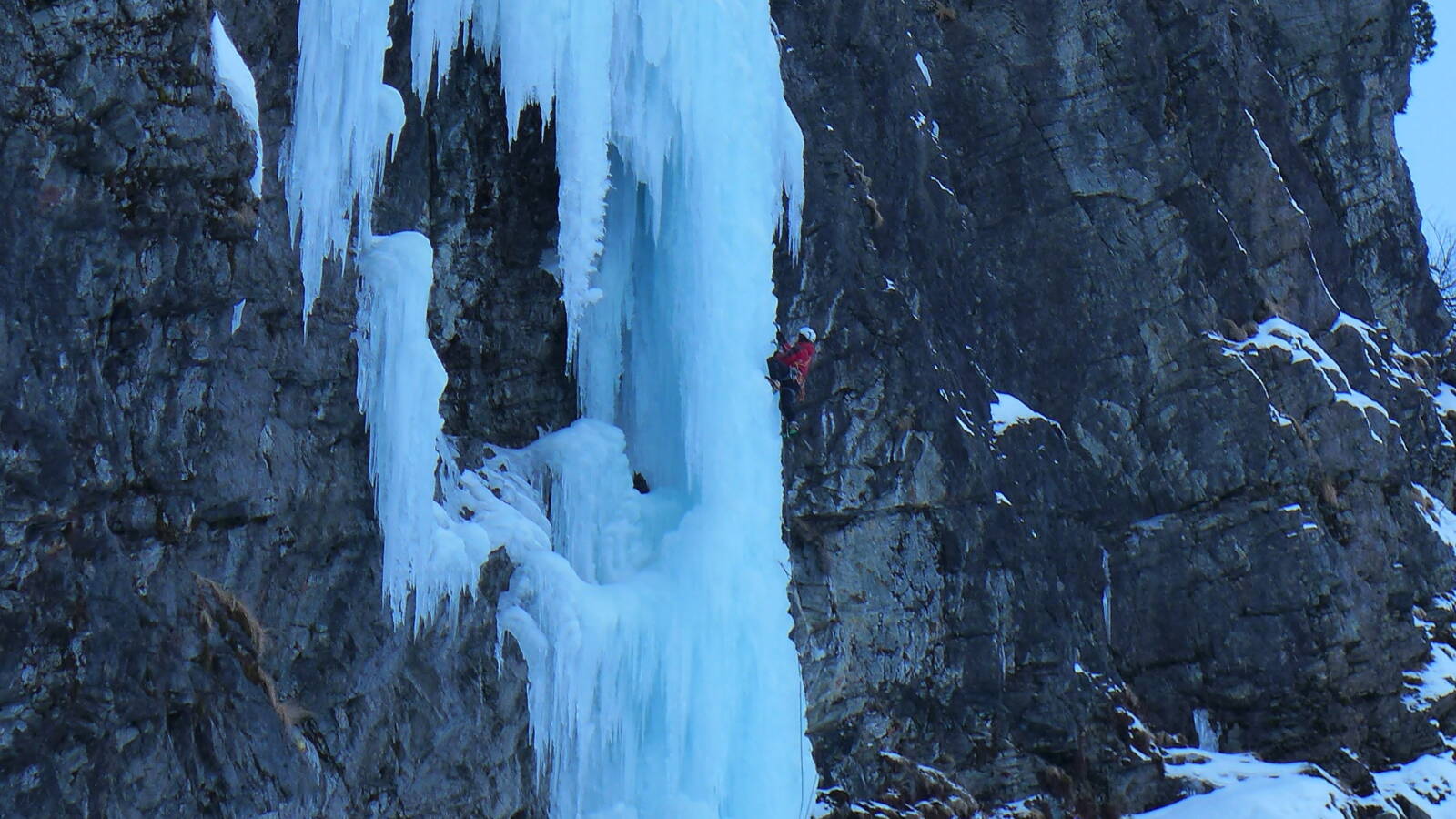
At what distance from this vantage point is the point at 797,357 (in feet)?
40.7

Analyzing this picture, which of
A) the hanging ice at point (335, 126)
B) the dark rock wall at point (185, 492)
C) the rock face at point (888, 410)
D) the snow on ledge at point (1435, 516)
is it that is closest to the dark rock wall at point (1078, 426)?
the rock face at point (888, 410)

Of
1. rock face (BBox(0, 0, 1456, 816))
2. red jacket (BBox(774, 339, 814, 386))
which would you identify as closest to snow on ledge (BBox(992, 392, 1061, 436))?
rock face (BBox(0, 0, 1456, 816))

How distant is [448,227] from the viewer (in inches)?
466

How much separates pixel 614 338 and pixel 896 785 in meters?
4.81

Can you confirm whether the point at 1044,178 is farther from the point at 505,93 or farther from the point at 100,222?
the point at 100,222

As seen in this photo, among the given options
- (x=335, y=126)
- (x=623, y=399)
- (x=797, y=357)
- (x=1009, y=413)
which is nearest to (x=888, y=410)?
(x=797, y=357)

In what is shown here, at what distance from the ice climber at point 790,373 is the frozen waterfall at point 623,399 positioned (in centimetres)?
30

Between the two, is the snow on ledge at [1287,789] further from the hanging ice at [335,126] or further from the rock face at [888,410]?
the hanging ice at [335,126]

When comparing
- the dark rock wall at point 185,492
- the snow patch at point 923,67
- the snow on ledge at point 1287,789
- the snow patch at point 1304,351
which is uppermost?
the snow patch at point 923,67

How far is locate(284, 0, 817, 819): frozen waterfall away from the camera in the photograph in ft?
31.9

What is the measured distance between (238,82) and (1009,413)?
28.5 feet

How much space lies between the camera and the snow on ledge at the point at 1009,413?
14930 millimetres

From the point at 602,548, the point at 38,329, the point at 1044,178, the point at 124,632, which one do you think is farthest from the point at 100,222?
the point at 1044,178

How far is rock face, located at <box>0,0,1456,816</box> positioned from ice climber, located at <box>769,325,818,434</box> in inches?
42.4
